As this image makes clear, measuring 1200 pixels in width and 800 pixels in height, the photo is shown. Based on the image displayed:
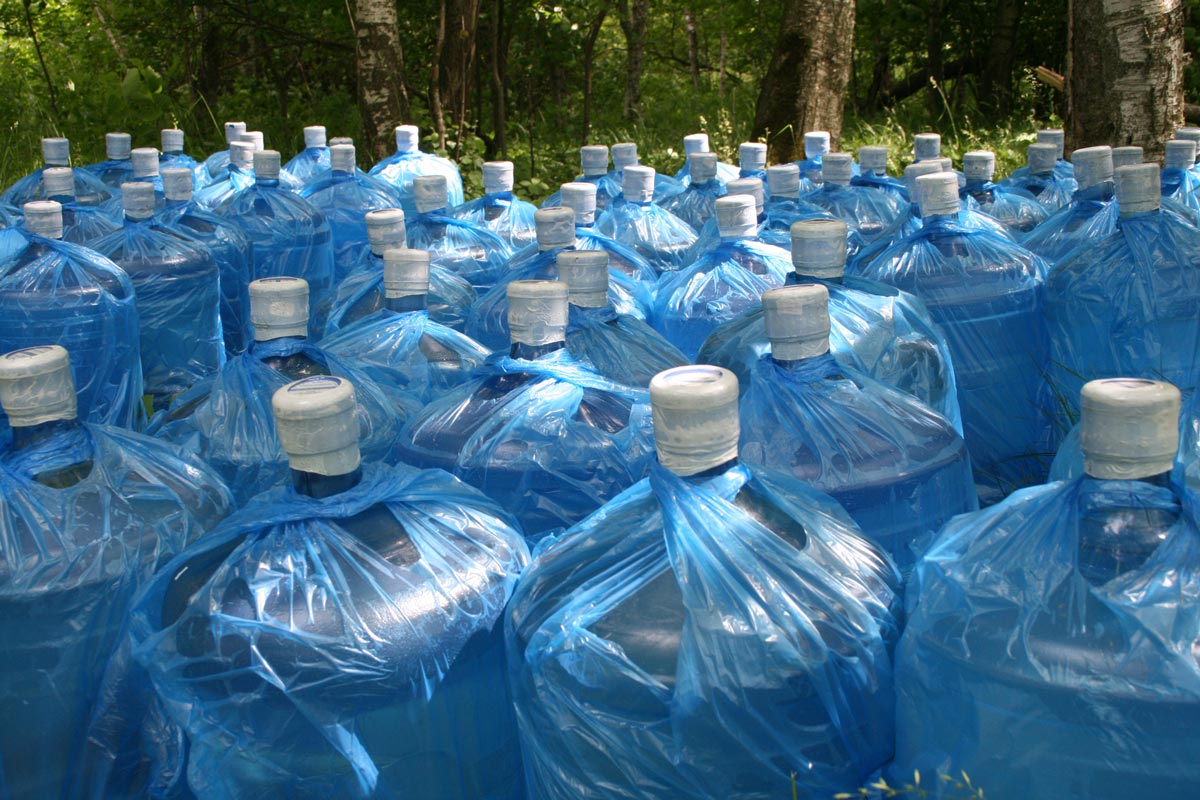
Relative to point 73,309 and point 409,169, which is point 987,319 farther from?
point 409,169

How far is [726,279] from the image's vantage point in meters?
2.65

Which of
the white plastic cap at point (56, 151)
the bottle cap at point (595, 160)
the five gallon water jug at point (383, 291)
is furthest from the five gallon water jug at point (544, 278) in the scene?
the white plastic cap at point (56, 151)

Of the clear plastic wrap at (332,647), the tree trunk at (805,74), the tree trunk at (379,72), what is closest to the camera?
the clear plastic wrap at (332,647)

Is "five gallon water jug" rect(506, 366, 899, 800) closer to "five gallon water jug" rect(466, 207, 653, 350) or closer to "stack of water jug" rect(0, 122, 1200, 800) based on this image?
"stack of water jug" rect(0, 122, 1200, 800)

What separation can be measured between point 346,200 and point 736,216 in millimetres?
2146

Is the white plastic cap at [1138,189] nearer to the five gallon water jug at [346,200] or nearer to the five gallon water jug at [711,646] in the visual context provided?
the five gallon water jug at [711,646]

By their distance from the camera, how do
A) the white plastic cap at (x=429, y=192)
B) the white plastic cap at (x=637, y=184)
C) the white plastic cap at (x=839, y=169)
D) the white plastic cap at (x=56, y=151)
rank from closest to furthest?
the white plastic cap at (x=429, y=192)
the white plastic cap at (x=637, y=184)
the white plastic cap at (x=839, y=169)
the white plastic cap at (x=56, y=151)

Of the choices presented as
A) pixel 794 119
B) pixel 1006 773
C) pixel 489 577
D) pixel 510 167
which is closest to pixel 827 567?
pixel 1006 773

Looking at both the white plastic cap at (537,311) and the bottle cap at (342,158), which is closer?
the white plastic cap at (537,311)

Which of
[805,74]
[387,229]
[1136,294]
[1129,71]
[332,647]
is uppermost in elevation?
[805,74]

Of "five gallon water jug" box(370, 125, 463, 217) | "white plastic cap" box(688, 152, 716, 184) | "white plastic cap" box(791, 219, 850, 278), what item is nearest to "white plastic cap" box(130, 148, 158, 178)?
"five gallon water jug" box(370, 125, 463, 217)

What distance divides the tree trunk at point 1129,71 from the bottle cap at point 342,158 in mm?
2599

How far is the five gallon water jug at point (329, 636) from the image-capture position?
1.35m

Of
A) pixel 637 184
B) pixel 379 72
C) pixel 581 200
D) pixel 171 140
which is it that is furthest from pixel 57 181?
pixel 379 72
